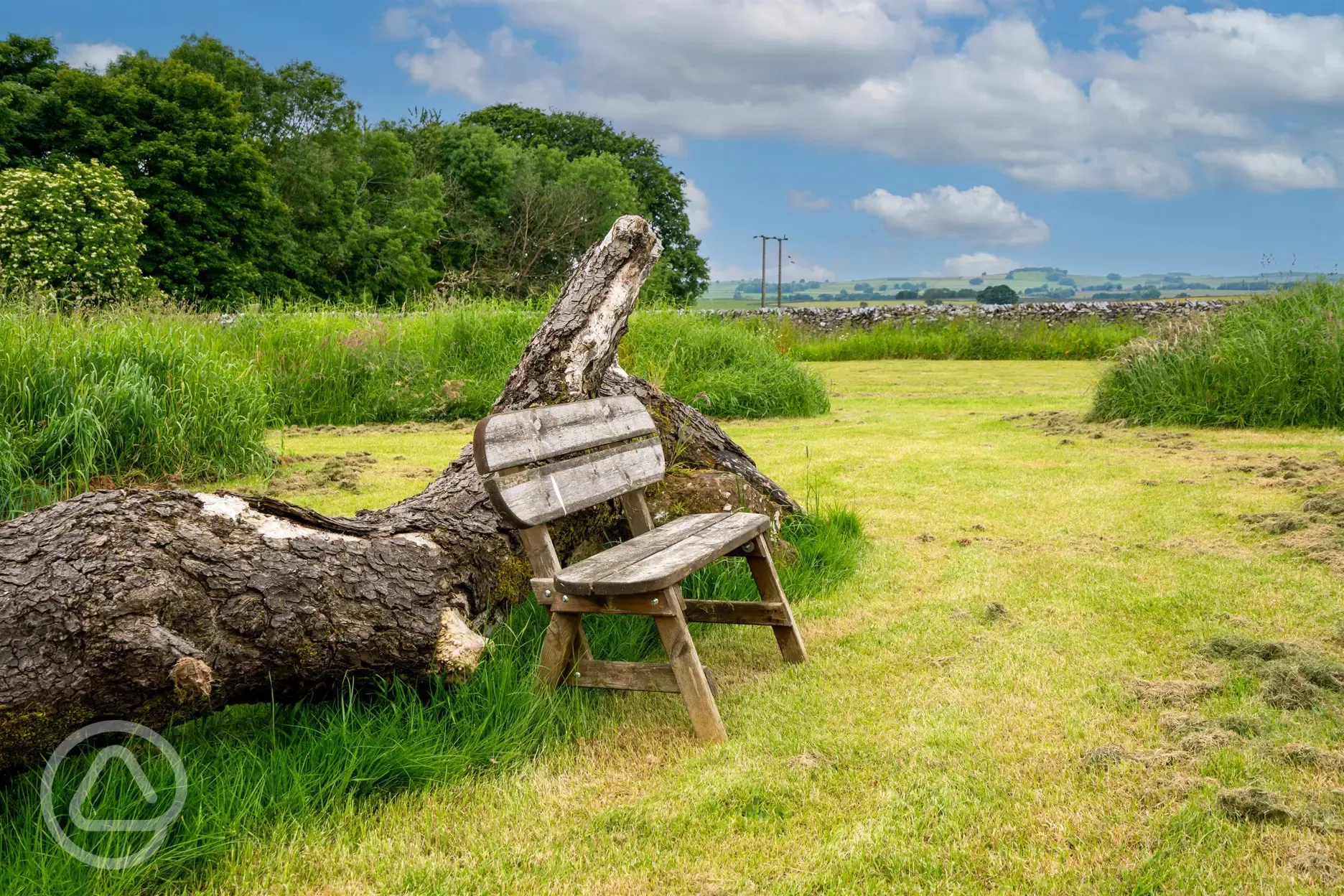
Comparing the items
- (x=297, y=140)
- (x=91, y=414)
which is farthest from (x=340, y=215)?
(x=91, y=414)

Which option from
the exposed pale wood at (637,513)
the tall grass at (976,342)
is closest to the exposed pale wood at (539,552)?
the exposed pale wood at (637,513)

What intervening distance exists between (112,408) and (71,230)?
892 inches

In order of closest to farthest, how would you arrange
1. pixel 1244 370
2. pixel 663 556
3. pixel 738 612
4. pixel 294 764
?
pixel 294 764
pixel 663 556
pixel 738 612
pixel 1244 370

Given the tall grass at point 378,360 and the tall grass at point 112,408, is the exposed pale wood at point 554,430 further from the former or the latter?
the tall grass at point 378,360

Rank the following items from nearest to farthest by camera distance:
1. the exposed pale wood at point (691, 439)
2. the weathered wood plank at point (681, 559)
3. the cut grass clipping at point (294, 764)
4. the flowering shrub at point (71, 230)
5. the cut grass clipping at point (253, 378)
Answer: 1. the cut grass clipping at point (294, 764)
2. the weathered wood plank at point (681, 559)
3. the exposed pale wood at point (691, 439)
4. the cut grass clipping at point (253, 378)
5. the flowering shrub at point (71, 230)

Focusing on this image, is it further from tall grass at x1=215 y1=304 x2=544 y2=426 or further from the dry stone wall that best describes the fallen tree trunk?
the dry stone wall

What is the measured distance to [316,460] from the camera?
967 centimetres

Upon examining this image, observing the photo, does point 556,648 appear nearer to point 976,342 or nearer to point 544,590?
point 544,590

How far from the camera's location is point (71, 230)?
87.5 ft

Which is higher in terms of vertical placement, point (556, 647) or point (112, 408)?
point (112, 408)

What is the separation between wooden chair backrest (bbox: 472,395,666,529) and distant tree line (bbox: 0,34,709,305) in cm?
1226

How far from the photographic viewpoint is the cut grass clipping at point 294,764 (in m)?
2.63

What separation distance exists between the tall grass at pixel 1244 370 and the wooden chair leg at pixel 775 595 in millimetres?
8754

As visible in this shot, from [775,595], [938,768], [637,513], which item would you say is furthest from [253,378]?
[938,768]
